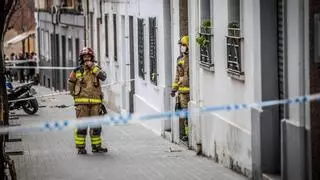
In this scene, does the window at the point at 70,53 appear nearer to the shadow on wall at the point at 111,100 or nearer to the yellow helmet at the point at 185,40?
the shadow on wall at the point at 111,100

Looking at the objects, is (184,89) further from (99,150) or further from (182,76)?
(99,150)

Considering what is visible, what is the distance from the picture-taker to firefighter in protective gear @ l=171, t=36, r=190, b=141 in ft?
59.2

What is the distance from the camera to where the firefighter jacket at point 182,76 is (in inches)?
714

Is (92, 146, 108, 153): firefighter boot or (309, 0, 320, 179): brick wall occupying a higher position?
(309, 0, 320, 179): brick wall

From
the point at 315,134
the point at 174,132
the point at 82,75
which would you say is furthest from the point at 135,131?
the point at 315,134

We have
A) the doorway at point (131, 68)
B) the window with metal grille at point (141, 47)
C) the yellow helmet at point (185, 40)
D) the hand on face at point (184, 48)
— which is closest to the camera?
the yellow helmet at point (185, 40)

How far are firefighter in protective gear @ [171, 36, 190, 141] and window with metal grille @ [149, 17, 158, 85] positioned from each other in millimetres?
2991

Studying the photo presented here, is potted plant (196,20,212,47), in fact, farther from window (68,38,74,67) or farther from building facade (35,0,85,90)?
window (68,38,74,67)

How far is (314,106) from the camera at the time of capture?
10.7m

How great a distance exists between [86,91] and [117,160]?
159 cm

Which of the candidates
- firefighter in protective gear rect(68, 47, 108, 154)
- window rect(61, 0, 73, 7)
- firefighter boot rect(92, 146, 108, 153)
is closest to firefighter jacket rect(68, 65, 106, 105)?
firefighter in protective gear rect(68, 47, 108, 154)

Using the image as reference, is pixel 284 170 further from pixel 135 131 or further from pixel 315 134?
pixel 135 131

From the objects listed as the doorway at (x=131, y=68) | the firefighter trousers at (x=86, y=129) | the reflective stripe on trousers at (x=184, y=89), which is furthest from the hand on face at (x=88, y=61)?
the doorway at (x=131, y=68)

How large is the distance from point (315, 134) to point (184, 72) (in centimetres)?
762
